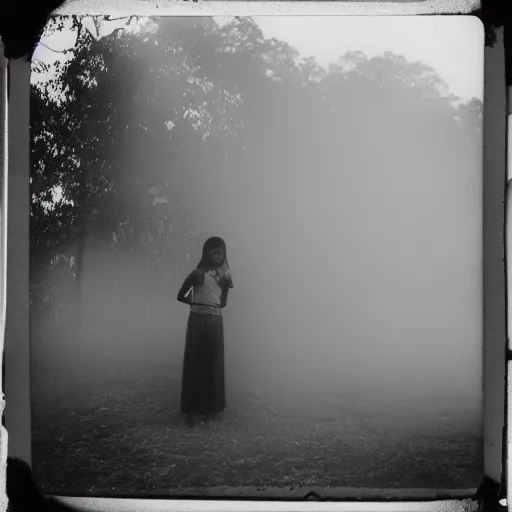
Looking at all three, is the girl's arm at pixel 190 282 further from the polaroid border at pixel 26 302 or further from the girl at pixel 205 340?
the polaroid border at pixel 26 302

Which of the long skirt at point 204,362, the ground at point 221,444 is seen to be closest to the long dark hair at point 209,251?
the long skirt at point 204,362

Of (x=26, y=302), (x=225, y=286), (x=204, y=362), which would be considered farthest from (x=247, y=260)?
(x=26, y=302)

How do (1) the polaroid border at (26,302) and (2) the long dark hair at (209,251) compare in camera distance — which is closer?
(1) the polaroid border at (26,302)

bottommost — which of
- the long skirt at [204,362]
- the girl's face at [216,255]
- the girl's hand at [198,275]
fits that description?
the long skirt at [204,362]

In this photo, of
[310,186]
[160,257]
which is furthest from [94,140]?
[310,186]

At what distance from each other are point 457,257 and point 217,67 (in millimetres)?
2063

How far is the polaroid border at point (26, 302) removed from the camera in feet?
4.94

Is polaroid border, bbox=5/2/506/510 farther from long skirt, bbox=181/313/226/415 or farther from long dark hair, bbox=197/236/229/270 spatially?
long dark hair, bbox=197/236/229/270

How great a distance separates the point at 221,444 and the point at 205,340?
1.96ft

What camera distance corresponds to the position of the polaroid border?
150cm

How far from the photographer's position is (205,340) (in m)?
2.43

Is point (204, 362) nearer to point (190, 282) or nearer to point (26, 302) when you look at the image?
point (190, 282)

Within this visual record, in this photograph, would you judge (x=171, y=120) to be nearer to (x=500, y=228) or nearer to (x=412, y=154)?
(x=412, y=154)

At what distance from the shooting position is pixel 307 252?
339 cm
